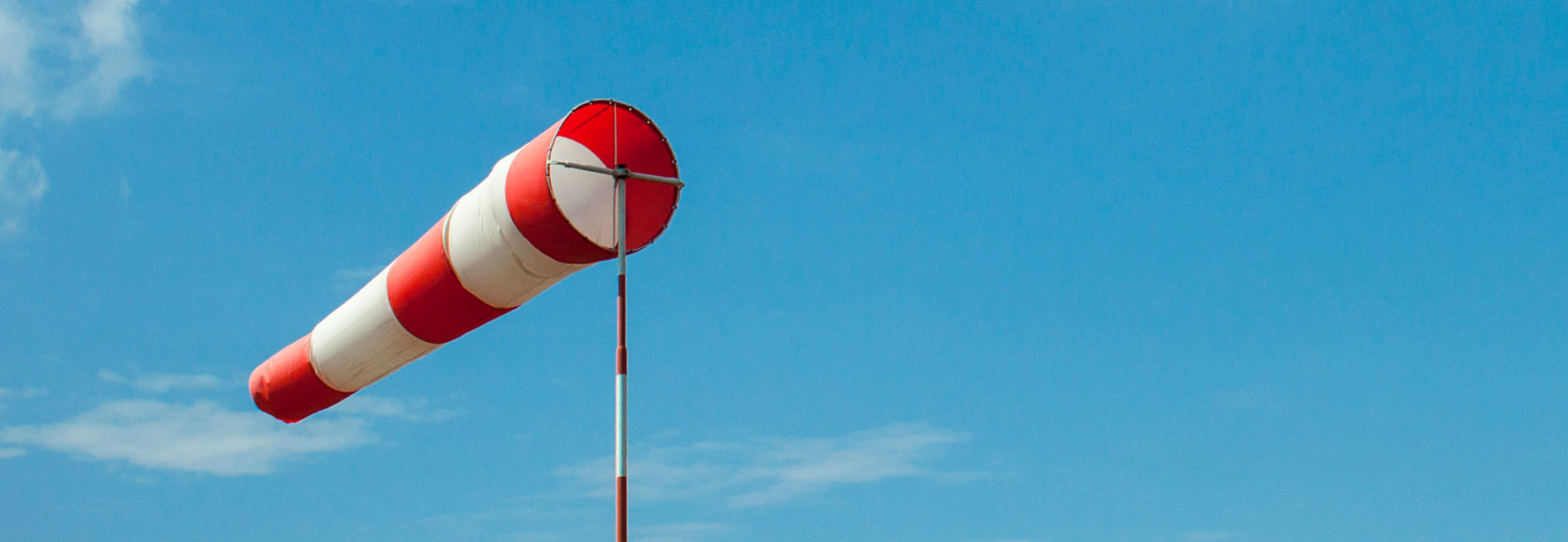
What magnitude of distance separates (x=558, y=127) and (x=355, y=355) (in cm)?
610

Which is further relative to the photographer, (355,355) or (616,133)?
(355,355)

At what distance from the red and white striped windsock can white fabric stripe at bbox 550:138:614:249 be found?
1 cm

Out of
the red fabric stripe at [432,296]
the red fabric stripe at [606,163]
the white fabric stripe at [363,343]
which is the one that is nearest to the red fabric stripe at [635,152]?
the red fabric stripe at [606,163]

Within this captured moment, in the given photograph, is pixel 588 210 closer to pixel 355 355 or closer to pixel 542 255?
pixel 542 255

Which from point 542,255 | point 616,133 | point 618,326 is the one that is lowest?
point 618,326

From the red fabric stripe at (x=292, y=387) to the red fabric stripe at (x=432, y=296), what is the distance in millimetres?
2703

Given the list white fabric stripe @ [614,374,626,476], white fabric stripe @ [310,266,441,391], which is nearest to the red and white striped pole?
white fabric stripe @ [614,374,626,476]

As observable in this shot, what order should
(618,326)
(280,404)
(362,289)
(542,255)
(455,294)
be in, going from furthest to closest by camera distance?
(280,404)
(362,289)
(455,294)
(542,255)
(618,326)

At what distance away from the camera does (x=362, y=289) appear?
2003cm

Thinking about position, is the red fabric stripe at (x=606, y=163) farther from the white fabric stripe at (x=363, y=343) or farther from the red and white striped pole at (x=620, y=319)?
the white fabric stripe at (x=363, y=343)

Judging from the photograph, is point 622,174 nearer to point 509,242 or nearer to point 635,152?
point 635,152

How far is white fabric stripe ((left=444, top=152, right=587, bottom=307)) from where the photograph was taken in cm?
1691

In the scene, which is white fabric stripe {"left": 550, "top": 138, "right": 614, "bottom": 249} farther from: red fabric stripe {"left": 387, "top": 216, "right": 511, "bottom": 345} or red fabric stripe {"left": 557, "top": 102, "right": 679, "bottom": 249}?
red fabric stripe {"left": 387, "top": 216, "right": 511, "bottom": 345}

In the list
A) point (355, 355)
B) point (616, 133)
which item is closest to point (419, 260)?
point (355, 355)
